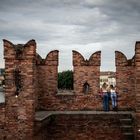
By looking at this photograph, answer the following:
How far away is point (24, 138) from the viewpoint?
47.6ft

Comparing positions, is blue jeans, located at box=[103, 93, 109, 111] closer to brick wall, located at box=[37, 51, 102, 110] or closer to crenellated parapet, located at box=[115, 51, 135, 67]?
brick wall, located at box=[37, 51, 102, 110]

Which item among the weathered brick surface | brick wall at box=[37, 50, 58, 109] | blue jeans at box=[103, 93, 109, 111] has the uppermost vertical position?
brick wall at box=[37, 50, 58, 109]

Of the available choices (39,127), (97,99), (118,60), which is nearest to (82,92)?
(97,99)

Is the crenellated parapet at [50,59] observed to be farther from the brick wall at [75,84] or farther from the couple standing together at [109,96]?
the couple standing together at [109,96]

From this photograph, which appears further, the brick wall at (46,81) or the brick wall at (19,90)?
the brick wall at (46,81)

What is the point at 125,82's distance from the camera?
1889cm

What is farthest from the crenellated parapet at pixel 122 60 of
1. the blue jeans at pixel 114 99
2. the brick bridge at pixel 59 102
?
the blue jeans at pixel 114 99

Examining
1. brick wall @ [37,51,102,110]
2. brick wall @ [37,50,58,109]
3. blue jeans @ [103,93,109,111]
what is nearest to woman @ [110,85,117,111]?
blue jeans @ [103,93,109,111]

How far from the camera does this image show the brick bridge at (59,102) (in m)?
14.6

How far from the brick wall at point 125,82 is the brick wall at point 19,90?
205 inches

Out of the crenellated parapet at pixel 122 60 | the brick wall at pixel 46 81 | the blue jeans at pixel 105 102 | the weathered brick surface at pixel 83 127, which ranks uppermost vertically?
the crenellated parapet at pixel 122 60

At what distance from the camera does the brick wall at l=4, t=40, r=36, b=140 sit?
47.8 ft

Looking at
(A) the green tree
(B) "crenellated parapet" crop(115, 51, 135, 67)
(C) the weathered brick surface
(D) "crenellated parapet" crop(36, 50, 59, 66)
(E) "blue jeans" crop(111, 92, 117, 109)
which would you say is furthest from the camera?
(A) the green tree

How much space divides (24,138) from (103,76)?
427 feet
